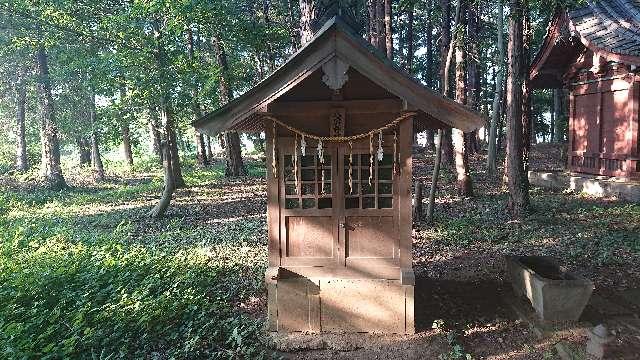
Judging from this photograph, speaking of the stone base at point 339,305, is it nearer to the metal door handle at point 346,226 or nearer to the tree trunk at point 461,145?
the metal door handle at point 346,226

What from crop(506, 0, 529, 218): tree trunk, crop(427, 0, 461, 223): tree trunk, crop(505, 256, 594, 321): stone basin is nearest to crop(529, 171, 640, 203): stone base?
crop(506, 0, 529, 218): tree trunk

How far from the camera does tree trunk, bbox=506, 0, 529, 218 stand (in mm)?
11719

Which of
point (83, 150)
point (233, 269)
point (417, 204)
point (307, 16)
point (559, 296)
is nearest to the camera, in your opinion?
point (559, 296)

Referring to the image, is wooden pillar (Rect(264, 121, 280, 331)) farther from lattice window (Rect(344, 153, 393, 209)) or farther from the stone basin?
the stone basin

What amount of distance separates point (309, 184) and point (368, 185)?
839 millimetres

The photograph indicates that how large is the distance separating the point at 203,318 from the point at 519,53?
34.3 ft

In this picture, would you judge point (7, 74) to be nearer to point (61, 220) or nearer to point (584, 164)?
point (61, 220)

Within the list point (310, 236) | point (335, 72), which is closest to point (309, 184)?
point (310, 236)

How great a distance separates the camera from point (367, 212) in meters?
6.10

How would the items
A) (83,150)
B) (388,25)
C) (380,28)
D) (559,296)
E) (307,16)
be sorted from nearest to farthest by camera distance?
1. (559,296)
2. (307,16)
3. (388,25)
4. (380,28)
5. (83,150)

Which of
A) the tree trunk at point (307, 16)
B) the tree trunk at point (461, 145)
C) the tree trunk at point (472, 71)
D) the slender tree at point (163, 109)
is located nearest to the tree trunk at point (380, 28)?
the tree trunk at point (472, 71)

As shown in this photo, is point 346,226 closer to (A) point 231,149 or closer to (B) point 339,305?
(B) point 339,305

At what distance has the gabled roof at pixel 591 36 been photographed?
40.4 ft

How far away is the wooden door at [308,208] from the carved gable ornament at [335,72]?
112 centimetres
